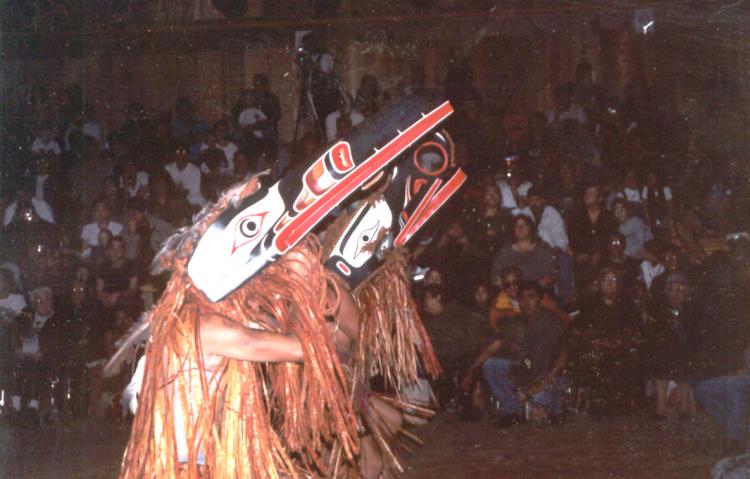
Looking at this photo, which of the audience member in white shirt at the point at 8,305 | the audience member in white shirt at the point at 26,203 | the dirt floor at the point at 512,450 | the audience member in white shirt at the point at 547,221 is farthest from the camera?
the audience member in white shirt at the point at 26,203

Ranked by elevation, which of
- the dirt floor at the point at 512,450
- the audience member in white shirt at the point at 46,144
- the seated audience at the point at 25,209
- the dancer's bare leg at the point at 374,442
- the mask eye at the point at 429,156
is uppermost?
the audience member in white shirt at the point at 46,144

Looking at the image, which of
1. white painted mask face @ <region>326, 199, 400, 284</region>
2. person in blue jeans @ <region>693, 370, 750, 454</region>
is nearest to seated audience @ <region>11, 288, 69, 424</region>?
white painted mask face @ <region>326, 199, 400, 284</region>

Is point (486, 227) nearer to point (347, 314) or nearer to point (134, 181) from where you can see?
point (134, 181)

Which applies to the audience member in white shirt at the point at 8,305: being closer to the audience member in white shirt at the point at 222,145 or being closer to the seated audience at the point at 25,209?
the seated audience at the point at 25,209

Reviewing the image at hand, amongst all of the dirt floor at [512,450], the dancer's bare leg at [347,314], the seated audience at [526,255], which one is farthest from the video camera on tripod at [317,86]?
the dancer's bare leg at [347,314]

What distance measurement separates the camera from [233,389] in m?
3.07

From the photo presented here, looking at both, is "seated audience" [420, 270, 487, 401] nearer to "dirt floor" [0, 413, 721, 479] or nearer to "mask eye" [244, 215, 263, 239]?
"dirt floor" [0, 413, 721, 479]

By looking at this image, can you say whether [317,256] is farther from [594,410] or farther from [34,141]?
[34,141]

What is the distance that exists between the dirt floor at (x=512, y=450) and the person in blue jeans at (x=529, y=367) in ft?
0.48

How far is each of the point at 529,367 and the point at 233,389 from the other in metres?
3.70

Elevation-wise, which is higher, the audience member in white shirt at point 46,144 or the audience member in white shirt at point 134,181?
the audience member in white shirt at point 46,144

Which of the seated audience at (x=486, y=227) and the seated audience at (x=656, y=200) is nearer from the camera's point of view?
the seated audience at (x=486, y=227)

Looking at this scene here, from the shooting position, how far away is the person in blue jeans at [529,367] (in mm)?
6449

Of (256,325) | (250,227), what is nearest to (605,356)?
(256,325)
